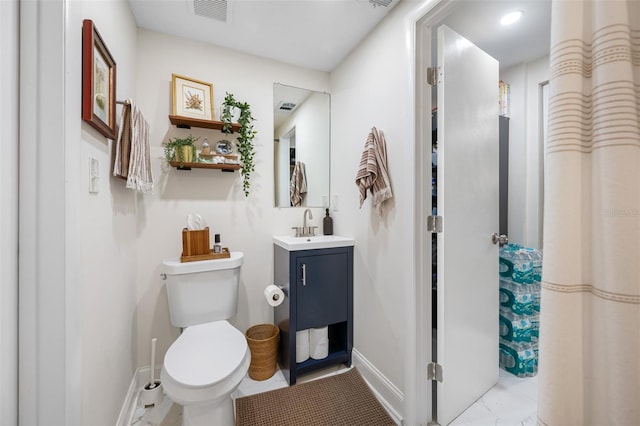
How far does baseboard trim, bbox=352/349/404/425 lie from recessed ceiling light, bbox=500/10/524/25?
7.91 feet

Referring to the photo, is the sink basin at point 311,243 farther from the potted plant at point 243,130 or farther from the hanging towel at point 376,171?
the potted plant at point 243,130

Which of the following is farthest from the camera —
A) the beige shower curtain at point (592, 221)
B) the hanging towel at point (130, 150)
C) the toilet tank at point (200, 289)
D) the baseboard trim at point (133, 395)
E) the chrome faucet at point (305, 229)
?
the chrome faucet at point (305, 229)

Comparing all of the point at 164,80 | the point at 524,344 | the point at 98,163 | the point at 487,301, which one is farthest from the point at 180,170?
the point at 524,344

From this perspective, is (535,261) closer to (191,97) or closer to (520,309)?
(520,309)

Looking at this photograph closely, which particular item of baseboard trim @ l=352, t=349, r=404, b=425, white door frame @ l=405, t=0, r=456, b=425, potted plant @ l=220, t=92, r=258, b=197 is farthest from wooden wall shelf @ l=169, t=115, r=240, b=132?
baseboard trim @ l=352, t=349, r=404, b=425

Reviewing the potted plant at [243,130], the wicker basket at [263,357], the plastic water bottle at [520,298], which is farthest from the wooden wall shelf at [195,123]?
the plastic water bottle at [520,298]

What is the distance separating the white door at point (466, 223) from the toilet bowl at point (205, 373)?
106 cm

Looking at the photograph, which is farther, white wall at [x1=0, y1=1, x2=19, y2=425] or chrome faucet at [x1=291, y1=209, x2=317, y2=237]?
chrome faucet at [x1=291, y1=209, x2=317, y2=237]

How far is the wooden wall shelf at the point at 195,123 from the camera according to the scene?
176cm

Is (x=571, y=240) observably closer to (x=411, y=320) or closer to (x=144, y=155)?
(x=411, y=320)

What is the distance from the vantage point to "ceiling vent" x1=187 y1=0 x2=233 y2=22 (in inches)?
60.4

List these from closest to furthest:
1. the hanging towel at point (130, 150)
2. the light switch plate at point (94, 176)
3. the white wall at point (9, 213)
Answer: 1. the white wall at point (9, 213)
2. the light switch plate at point (94, 176)
3. the hanging towel at point (130, 150)

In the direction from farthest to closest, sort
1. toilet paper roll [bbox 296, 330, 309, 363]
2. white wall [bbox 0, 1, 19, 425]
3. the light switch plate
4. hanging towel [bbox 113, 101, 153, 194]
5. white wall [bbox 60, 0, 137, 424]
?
toilet paper roll [bbox 296, 330, 309, 363]
hanging towel [bbox 113, 101, 153, 194]
the light switch plate
white wall [bbox 60, 0, 137, 424]
white wall [bbox 0, 1, 19, 425]

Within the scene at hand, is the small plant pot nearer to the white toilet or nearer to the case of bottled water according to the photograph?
the white toilet
